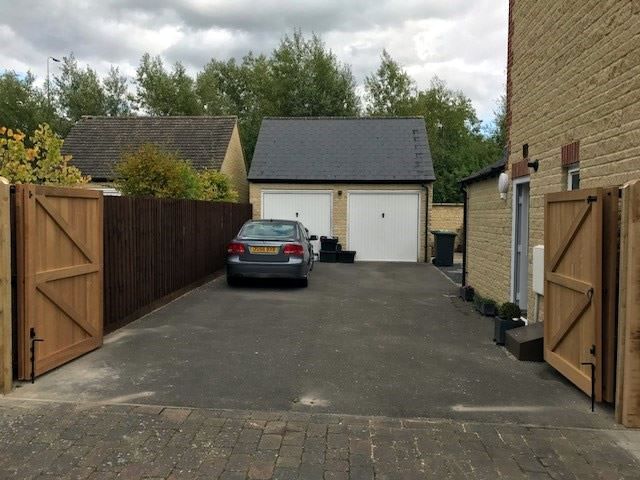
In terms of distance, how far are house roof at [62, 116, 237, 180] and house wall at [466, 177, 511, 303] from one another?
13.0m

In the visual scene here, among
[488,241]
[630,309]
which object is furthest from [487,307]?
[630,309]

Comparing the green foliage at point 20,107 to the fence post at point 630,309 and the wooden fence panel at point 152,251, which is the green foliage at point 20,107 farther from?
the fence post at point 630,309

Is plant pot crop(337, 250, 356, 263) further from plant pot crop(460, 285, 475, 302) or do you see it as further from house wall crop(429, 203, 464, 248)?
plant pot crop(460, 285, 475, 302)

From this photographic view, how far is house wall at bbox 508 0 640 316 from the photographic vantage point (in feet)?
16.5

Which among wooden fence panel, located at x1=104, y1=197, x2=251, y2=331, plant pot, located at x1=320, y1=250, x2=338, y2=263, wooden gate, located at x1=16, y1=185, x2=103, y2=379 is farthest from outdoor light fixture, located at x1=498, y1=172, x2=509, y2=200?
plant pot, located at x1=320, y1=250, x2=338, y2=263

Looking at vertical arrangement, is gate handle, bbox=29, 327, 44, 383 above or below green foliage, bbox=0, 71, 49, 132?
below

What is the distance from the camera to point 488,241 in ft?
32.4

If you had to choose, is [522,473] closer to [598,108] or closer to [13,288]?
[598,108]

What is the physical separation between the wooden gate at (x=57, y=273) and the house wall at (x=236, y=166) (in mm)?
16102

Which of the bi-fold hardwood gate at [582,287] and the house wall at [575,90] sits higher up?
the house wall at [575,90]

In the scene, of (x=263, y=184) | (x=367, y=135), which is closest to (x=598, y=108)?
(x=263, y=184)

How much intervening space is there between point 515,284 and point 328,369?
13.2ft

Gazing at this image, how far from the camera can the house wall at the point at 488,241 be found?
872 cm

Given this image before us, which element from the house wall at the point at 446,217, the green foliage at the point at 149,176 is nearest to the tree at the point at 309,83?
the house wall at the point at 446,217
